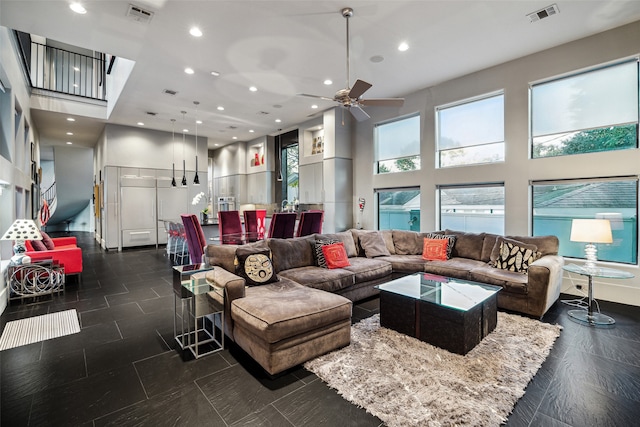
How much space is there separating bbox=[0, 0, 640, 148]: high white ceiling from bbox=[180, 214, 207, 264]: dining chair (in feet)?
8.36

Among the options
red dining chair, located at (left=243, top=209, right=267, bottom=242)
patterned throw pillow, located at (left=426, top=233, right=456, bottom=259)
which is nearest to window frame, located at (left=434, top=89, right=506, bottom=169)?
patterned throw pillow, located at (left=426, top=233, right=456, bottom=259)

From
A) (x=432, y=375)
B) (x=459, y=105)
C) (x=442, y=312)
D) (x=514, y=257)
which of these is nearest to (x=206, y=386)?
(x=432, y=375)

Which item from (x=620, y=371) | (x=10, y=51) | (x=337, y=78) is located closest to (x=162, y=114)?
(x=10, y=51)

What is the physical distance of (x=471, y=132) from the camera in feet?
18.1

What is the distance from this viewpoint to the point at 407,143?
6449 mm

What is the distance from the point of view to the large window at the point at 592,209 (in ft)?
13.1

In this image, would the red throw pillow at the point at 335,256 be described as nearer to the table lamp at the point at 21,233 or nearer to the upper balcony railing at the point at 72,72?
the table lamp at the point at 21,233

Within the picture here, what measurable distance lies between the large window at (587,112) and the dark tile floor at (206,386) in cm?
244

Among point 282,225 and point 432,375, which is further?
point 282,225

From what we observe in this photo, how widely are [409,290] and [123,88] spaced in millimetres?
6405

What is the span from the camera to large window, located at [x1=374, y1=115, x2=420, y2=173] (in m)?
6.32

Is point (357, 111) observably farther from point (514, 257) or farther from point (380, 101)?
point (514, 257)

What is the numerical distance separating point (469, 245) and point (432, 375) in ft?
9.57

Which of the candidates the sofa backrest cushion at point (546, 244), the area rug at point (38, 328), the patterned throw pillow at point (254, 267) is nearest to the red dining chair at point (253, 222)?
the patterned throw pillow at point (254, 267)
